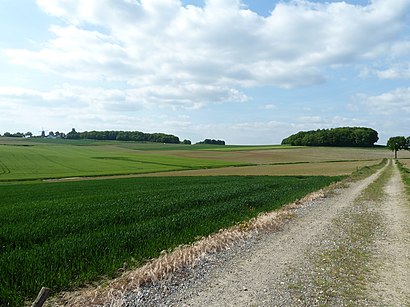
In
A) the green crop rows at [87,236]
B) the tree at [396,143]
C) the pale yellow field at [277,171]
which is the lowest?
the pale yellow field at [277,171]

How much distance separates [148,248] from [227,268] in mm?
2737

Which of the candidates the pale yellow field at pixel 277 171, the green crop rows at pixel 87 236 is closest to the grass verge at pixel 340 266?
the green crop rows at pixel 87 236

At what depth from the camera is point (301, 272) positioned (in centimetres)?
845

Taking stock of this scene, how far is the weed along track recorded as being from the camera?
6891 mm

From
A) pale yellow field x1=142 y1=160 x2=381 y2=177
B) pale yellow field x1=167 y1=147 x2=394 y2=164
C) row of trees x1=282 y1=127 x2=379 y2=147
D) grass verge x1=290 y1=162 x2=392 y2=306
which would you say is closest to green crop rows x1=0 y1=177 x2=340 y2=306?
grass verge x1=290 y1=162 x2=392 y2=306

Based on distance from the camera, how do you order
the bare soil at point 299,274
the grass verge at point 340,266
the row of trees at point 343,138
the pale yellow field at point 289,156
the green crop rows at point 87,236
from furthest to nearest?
the row of trees at point 343,138 → the pale yellow field at point 289,156 → the green crop rows at point 87,236 → the grass verge at point 340,266 → the bare soil at point 299,274

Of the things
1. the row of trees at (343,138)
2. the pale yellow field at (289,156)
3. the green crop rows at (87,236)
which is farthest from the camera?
the row of trees at (343,138)

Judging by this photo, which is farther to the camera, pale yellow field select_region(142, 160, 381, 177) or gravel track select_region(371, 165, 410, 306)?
pale yellow field select_region(142, 160, 381, 177)

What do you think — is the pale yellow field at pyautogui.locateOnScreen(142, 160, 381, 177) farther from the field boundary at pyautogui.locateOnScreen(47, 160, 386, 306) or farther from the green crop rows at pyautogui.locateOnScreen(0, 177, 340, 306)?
the field boundary at pyautogui.locateOnScreen(47, 160, 386, 306)

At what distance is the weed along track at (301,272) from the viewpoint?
22.6 feet

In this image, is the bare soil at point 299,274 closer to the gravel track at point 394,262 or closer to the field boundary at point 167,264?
the gravel track at point 394,262

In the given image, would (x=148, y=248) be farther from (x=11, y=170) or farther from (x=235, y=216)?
(x=11, y=170)

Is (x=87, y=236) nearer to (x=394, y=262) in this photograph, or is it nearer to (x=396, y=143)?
(x=394, y=262)

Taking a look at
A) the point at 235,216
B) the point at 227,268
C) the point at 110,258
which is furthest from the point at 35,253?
the point at 235,216
